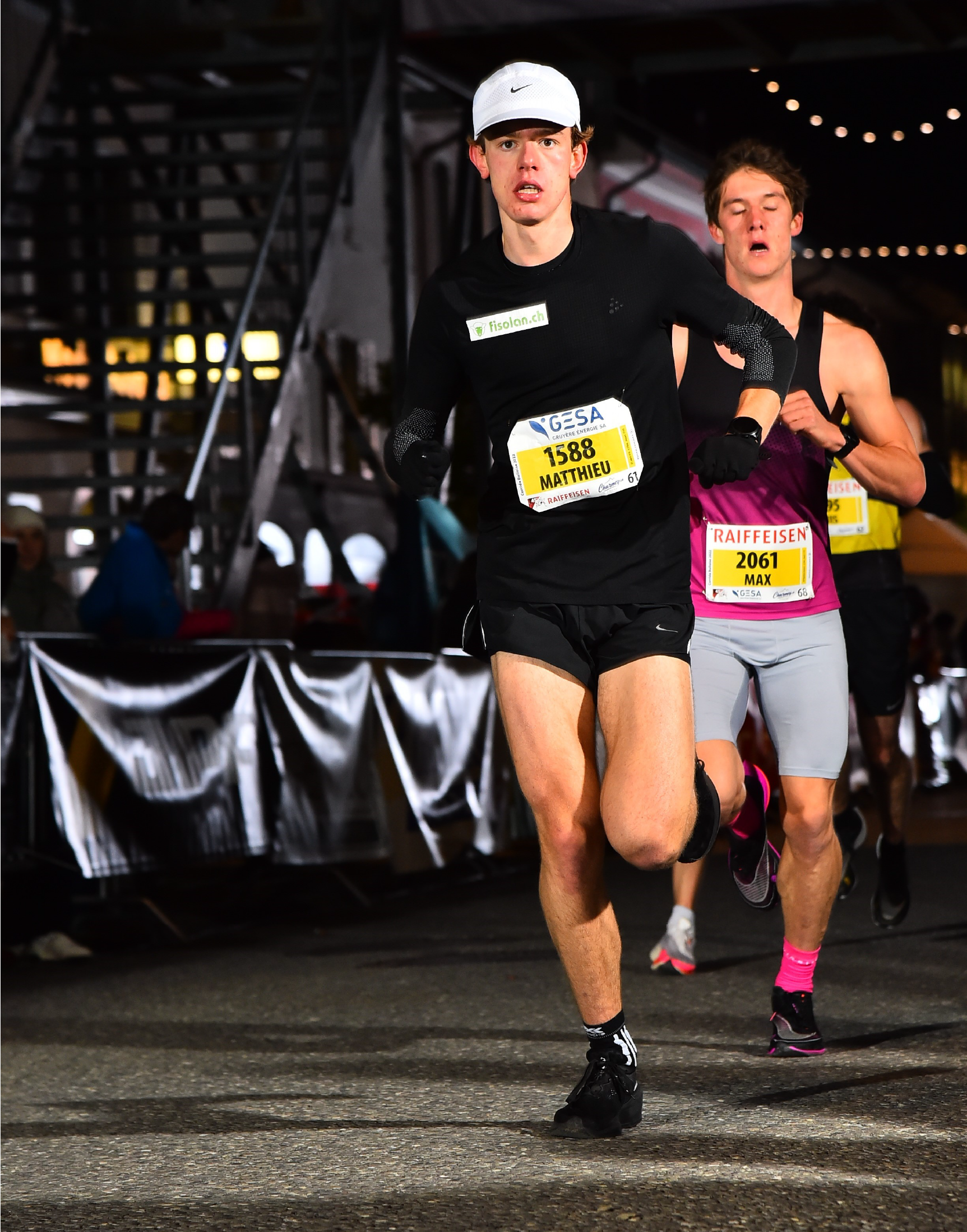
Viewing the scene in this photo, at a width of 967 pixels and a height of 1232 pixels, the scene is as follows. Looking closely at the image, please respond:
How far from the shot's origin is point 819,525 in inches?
214

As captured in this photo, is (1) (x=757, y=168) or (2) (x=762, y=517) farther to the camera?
(1) (x=757, y=168)

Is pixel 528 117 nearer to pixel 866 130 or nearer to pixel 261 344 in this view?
pixel 261 344

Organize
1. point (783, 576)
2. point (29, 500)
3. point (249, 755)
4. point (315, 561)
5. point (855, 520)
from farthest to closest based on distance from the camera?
1. point (315, 561)
2. point (29, 500)
3. point (249, 755)
4. point (855, 520)
5. point (783, 576)

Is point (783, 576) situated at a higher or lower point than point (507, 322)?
lower

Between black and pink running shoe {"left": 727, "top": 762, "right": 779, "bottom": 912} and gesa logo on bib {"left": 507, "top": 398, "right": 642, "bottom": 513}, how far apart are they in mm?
1427

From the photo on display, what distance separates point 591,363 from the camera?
4.29 meters

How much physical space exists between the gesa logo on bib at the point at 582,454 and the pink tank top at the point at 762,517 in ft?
3.63

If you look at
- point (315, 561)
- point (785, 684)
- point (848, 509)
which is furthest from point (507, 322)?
point (315, 561)

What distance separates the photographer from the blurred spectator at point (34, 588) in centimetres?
1020

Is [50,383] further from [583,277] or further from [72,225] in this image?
[583,277]

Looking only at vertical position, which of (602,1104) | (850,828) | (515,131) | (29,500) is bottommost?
(602,1104)

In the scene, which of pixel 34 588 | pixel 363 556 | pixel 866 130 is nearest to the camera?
pixel 34 588

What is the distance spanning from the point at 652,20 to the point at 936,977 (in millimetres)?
9640

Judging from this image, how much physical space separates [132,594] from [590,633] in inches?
231
